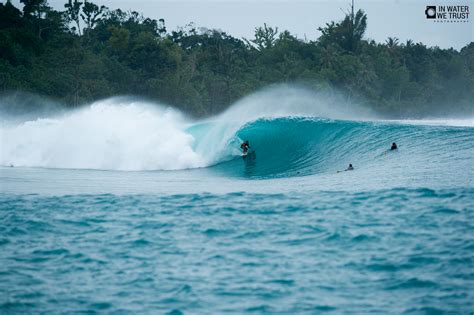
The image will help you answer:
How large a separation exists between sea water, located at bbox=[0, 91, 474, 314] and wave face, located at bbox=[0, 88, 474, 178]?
18.0 inches

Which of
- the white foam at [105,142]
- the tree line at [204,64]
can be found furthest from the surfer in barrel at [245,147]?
the tree line at [204,64]

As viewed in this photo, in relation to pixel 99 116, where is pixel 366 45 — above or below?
above

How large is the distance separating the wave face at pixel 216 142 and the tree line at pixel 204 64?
1020 inches

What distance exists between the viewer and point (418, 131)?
22.7 m

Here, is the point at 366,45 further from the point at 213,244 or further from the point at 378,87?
the point at 213,244

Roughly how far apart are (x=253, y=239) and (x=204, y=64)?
219ft

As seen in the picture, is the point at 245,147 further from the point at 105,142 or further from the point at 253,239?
the point at 253,239

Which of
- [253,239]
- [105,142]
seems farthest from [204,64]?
[253,239]

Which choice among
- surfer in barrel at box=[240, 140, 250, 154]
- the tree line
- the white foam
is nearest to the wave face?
the white foam

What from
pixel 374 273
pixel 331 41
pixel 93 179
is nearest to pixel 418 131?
pixel 93 179

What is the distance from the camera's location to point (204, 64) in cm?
7638

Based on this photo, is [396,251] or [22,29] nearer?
[396,251]

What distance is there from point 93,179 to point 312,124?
11.3 metres

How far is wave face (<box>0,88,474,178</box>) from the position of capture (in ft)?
72.1
